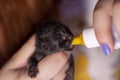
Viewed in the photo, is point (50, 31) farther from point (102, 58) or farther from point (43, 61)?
point (102, 58)

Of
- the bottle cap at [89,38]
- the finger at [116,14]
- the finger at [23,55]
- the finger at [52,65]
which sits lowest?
the finger at [52,65]

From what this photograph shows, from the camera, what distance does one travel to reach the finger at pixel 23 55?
0.46m

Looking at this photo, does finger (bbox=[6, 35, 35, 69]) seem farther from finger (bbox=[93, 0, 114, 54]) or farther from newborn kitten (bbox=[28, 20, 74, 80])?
finger (bbox=[93, 0, 114, 54])

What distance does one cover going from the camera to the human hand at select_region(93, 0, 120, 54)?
410mm

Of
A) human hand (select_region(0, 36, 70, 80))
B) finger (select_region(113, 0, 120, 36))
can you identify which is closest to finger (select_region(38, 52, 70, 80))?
human hand (select_region(0, 36, 70, 80))

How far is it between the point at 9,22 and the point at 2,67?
0.26 ft

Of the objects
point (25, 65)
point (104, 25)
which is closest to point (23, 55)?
point (25, 65)

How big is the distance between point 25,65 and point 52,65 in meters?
0.05

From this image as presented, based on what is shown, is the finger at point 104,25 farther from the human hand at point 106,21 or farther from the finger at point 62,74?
the finger at point 62,74

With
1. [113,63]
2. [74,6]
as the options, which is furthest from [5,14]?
[113,63]

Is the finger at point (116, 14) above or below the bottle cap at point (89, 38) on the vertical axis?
above

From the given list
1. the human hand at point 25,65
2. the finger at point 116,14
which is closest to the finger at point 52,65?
the human hand at point 25,65

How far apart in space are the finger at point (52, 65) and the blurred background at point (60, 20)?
0.19ft

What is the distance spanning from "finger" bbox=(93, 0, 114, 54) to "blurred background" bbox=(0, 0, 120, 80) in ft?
0.35
